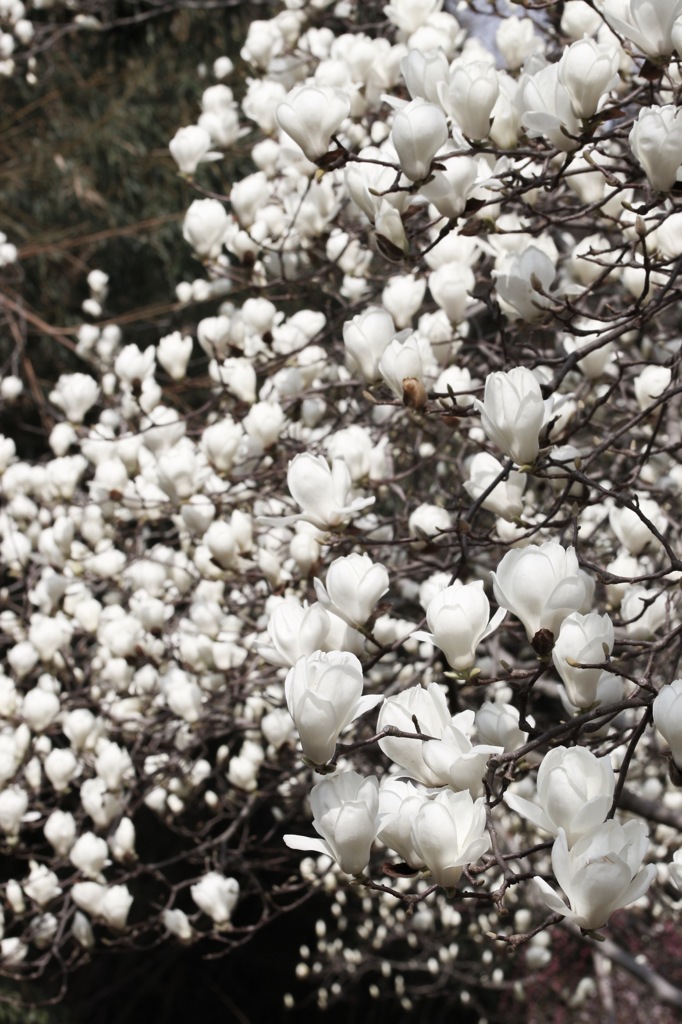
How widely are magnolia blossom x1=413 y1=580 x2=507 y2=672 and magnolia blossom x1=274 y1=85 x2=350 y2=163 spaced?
46 centimetres

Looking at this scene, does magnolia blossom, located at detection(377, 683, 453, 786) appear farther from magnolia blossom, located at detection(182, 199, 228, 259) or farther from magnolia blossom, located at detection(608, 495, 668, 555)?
magnolia blossom, located at detection(182, 199, 228, 259)

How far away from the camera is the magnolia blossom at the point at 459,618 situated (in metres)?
0.74

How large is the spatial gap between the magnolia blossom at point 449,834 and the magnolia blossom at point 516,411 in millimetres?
298

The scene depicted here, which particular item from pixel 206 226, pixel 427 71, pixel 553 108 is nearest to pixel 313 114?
pixel 427 71

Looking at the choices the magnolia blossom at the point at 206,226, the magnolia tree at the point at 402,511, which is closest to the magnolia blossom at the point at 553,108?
the magnolia tree at the point at 402,511

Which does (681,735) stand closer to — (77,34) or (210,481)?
(210,481)

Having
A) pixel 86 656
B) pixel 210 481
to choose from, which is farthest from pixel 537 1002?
pixel 210 481

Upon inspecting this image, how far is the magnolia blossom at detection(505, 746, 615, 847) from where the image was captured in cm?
59

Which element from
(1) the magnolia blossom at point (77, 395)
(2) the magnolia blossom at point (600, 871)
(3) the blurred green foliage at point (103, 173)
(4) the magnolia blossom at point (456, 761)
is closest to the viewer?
(2) the magnolia blossom at point (600, 871)

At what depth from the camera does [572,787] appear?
59cm

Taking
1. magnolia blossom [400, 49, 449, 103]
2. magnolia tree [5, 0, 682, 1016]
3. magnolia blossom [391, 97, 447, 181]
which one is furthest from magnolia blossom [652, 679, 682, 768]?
magnolia blossom [400, 49, 449, 103]

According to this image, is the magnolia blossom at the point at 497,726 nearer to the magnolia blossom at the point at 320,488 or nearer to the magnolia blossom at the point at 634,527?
the magnolia blossom at the point at 320,488

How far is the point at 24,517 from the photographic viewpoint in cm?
223

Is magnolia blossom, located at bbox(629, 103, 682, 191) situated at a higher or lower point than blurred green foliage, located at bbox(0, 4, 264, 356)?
higher
